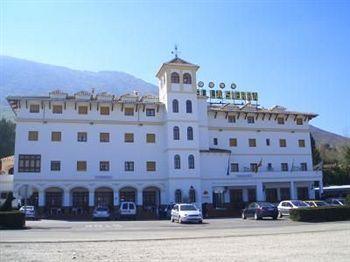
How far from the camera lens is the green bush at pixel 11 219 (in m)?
27.3

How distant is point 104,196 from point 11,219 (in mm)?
27172

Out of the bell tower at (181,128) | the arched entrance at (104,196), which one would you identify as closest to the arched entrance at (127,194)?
the arched entrance at (104,196)

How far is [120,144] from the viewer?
2189 inches

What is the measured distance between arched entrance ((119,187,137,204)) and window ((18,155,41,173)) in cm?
1027

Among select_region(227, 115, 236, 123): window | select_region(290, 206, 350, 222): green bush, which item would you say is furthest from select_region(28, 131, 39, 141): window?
select_region(290, 206, 350, 222): green bush

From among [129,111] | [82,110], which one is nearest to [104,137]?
[82,110]

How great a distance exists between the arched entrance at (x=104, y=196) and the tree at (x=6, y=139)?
3034cm

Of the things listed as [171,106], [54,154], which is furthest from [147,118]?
[54,154]

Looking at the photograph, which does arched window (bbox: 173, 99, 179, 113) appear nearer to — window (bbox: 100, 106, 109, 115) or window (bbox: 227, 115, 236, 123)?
window (bbox: 100, 106, 109, 115)

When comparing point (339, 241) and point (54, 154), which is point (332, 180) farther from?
point (339, 241)

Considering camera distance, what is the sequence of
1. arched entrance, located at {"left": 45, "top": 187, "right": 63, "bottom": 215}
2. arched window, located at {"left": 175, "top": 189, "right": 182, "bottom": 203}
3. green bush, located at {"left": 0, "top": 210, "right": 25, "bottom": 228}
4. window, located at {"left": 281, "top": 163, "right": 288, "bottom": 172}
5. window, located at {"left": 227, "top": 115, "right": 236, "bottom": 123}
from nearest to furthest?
green bush, located at {"left": 0, "top": 210, "right": 25, "bottom": 228}
arched entrance, located at {"left": 45, "top": 187, "right": 63, "bottom": 215}
arched window, located at {"left": 175, "top": 189, "right": 182, "bottom": 203}
window, located at {"left": 227, "top": 115, "right": 236, "bottom": 123}
window, located at {"left": 281, "top": 163, "right": 288, "bottom": 172}

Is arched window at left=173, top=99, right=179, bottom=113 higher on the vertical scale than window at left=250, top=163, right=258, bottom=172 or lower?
higher

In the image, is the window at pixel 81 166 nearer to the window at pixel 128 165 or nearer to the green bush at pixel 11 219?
the window at pixel 128 165

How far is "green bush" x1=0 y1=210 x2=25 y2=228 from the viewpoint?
27.3 m
